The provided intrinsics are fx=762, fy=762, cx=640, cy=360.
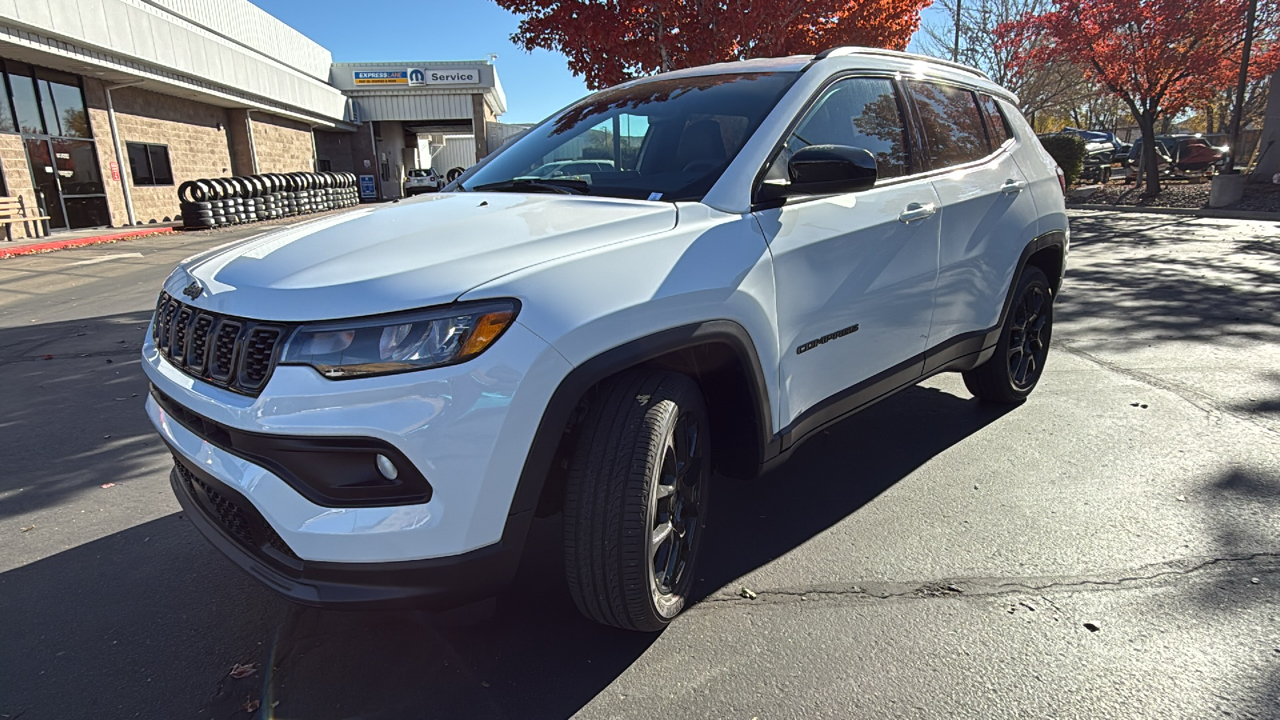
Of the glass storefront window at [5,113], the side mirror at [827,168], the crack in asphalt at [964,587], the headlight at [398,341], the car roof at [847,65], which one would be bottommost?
the crack in asphalt at [964,587]

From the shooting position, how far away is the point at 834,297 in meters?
2.79

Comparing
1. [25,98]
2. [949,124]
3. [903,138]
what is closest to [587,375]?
[903,138]

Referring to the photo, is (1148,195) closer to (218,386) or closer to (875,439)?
(875,439)

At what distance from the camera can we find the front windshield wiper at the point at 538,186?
2.88 meters

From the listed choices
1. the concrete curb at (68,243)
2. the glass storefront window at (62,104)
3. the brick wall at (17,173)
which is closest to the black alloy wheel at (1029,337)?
the concrete curb at (68,243)

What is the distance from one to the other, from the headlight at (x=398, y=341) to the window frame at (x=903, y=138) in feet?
3.70

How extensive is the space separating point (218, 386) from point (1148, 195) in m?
22.5

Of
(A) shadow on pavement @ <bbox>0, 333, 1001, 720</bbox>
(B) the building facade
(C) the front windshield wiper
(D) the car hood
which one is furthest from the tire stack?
(D) the car hood

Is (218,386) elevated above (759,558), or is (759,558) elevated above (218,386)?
(218,386)

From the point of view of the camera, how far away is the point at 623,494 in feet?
6.89

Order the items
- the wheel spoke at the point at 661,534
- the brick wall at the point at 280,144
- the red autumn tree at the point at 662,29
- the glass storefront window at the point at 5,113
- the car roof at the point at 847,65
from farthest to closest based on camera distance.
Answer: the brick wall at the point at 280,144 < the glass storefront window at the point at 5,113 < the red autumn tree at the point at 662,29 < the car roof at the point at 847,65 < the wheel spoke at the point at 661,534

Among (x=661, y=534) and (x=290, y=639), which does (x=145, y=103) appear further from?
(x=661, y=534)

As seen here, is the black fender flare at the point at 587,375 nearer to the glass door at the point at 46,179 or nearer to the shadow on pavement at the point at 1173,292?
the shadow on pavement at the point at 1173,292

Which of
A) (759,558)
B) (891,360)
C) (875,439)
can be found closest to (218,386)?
(759,558)
